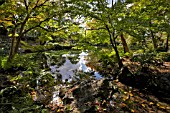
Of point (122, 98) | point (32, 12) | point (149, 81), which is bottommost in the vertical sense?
point (122, 98)

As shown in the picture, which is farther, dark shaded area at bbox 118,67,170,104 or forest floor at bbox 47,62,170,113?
dark shaded area at bbox 118,67,170,104

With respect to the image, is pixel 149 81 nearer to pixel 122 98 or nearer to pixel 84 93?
pixel 122 98

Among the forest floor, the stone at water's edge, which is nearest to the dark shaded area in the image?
the forest floor

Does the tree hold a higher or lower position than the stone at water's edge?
higher

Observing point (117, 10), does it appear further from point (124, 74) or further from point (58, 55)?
point (58, 55)

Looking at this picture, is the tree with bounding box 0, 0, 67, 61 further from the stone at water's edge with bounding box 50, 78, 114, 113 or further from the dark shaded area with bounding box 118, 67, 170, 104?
the dark shaded area with bounding box 118, 67, 170, 104

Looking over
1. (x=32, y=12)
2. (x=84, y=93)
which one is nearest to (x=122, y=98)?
(x=84, y=93)

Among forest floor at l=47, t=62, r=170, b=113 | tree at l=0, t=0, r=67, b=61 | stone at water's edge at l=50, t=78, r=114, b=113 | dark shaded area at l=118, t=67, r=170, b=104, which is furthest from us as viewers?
tree at l=0, t=0, r=67, b=61

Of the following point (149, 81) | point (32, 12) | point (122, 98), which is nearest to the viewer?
point (122, 98)

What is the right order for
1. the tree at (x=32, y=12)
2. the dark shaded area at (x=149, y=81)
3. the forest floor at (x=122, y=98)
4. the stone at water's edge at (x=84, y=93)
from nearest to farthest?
1. the forest floor at (x=122, y=98)
2. the stone at water's edge at (x=84, y=93)
3. the dark shaded area at (x=149, y=81)
4. the tree at (x=32, y=12)

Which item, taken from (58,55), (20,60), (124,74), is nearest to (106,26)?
(124,74)

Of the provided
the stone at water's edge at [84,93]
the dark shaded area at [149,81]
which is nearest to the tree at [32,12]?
the stone at water's edge at [84,93]

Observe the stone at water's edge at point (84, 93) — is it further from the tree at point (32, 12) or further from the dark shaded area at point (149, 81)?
the tree at point (32, 12)

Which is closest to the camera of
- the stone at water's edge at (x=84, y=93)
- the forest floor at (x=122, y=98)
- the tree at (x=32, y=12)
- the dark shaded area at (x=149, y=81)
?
the forest floor at (x=122, y=98)
